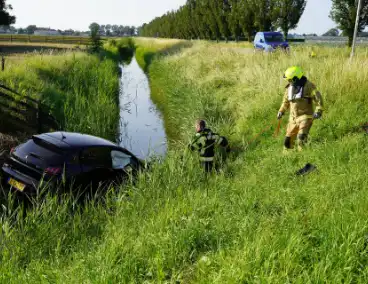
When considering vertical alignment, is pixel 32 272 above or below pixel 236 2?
below

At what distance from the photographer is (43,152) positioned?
5980mm

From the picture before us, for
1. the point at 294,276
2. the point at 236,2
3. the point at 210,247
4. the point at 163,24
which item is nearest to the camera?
the point at 294,276

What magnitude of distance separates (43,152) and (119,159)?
1.48 m

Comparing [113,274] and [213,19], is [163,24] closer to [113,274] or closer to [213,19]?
[213,19]

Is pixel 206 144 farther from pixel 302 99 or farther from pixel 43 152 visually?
pixel 43 152

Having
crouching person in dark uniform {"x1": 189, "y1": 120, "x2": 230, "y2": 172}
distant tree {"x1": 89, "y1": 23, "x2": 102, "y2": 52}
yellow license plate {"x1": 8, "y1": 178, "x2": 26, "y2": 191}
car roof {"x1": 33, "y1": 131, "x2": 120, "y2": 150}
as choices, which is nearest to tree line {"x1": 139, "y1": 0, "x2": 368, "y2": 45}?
distant tree {"x1": 89, "y1": 23, "x2": 102, "y2": 52}

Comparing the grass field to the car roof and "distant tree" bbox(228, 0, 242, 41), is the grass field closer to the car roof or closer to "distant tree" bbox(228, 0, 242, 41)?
the car roof

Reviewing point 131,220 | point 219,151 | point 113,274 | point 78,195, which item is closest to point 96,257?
point 113,274

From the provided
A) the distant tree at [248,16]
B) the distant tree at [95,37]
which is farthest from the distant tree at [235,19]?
the distant tree at [95,37]

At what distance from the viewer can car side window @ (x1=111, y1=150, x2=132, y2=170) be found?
683cm

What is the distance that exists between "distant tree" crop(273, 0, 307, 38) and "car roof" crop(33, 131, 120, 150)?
31.7 m

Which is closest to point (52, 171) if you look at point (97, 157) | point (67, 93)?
point (97, 157)

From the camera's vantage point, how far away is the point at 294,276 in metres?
3.69

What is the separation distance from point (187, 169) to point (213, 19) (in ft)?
170
